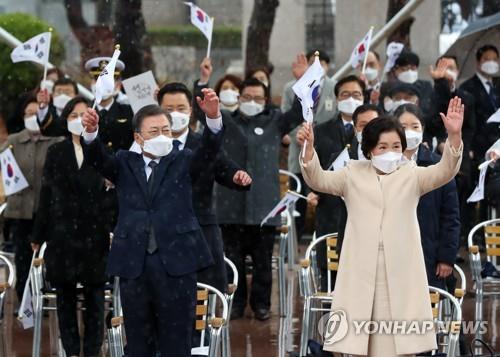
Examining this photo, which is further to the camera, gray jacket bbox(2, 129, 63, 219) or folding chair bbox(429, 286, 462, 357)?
gray jacket bbox(2, 129, 63, 219)

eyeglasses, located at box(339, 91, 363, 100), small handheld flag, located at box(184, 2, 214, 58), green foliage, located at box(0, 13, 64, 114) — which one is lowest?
eyeglasses, located at box(339, 91, 363, 100)

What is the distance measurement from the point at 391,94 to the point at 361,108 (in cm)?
177

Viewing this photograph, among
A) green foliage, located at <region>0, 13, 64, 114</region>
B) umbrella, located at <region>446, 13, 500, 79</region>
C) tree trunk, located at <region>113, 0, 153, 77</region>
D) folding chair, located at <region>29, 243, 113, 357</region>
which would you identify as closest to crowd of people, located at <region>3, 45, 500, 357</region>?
folding chair, located at <region>29, 243, 113, 357</region>

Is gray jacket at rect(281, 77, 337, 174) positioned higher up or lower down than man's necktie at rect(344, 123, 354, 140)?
higher up

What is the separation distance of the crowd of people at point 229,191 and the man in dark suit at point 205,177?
10 mm

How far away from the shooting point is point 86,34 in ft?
79.8

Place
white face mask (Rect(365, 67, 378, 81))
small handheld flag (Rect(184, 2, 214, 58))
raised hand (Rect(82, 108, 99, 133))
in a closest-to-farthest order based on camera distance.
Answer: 1. raised hand (Rect(82, 108, 99, 133))
2. small handheld flag (Rect(184, 2, 214, 58))
3. white face mask (Rect(365, 67, 378, 81))

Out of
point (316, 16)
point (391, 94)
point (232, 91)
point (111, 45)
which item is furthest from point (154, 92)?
point (316, 16)

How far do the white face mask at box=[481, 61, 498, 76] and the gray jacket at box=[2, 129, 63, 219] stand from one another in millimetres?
4425

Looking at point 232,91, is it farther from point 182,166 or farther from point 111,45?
point 111,45

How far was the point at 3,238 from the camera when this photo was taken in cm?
1596

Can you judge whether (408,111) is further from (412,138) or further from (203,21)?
(203,21)

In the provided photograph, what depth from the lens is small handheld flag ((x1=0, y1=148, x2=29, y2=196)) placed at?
12930 mm

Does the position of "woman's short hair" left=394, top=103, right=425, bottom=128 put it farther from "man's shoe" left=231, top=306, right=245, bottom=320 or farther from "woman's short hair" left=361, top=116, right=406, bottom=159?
"man's shoe" left=231, top=306, right=245, bottom=320
